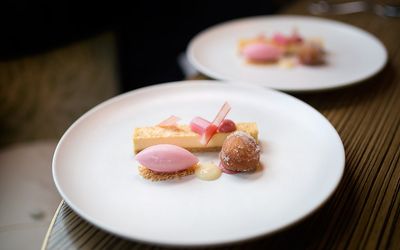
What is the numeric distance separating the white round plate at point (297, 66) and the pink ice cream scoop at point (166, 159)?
1.28 ft

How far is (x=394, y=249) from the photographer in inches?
25.4

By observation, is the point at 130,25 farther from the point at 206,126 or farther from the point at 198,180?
the point at 198,180

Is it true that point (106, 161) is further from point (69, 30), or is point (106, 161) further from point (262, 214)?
point (69, 30)

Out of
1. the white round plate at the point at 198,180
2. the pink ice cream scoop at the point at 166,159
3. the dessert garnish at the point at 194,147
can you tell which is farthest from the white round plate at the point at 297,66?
the pink ice cream scoop at the point at 166,159

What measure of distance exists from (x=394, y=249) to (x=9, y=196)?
3.51 ft

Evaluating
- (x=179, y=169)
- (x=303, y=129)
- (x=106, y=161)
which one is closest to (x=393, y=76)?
(x=303, y=129)

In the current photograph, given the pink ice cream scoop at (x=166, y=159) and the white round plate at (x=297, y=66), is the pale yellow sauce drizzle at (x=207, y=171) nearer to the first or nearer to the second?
the pink ice cream scoop at (x=166, y=159)

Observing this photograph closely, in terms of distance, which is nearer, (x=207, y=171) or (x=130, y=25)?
(x=207, y=171)

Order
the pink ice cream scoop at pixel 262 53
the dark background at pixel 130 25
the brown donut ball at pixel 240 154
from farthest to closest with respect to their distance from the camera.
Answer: the dark background at pixel 130 25, the pink ice cream scoop at pixel 262 53, the brown donut ball at pixel 240 154

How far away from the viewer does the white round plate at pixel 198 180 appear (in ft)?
2.08

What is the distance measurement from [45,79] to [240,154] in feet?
3.97

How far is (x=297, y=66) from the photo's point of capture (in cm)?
124

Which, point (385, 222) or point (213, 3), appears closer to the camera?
point (385, 222)

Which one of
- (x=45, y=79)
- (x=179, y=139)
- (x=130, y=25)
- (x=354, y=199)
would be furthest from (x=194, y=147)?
(x=130, y=25)
